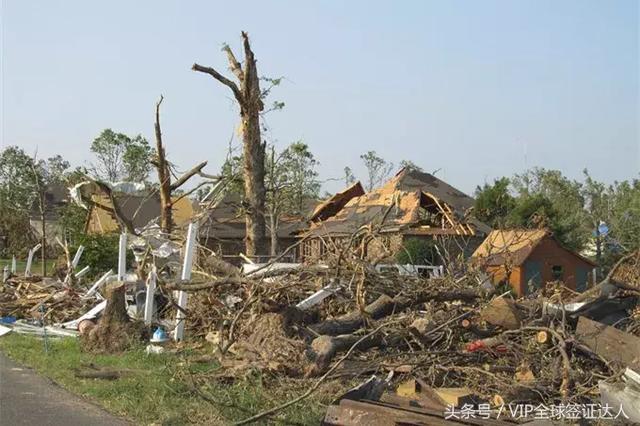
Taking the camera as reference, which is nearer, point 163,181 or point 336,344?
point 336,344

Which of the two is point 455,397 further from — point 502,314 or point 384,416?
point 502,314

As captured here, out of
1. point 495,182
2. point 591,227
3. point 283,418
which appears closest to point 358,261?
point 283,418

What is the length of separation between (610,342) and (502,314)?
1.24 metres

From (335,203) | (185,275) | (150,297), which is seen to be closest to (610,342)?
(185,275)

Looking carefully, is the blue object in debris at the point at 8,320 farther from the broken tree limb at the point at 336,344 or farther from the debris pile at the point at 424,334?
the broken tree limb at the point at 336,344

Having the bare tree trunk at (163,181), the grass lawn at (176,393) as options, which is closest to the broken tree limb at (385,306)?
the grass lawn at (176,393)

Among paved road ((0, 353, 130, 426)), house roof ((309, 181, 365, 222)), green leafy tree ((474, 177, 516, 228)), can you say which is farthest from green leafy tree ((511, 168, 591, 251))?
paved road ((0, 353, 130, 426))

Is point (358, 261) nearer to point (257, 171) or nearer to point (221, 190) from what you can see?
point (221, 190)

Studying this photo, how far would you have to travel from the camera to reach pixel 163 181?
17.5 meters

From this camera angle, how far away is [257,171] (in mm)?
16797

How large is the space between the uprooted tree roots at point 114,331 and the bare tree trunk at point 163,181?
6470mm

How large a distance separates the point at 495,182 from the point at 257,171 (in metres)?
20.3

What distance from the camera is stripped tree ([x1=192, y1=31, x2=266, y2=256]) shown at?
54.7ft

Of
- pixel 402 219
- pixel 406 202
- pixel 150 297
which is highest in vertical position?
pixel 406 202
